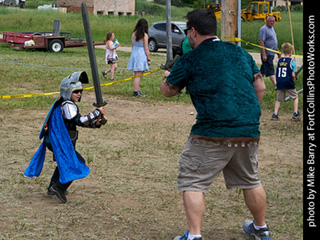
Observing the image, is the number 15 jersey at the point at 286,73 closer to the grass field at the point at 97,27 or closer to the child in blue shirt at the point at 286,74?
the child in blue shirt at the point at 286,74

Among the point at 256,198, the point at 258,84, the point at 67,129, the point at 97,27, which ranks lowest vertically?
the point at 97,27

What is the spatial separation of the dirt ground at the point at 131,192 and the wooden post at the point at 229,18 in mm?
1780

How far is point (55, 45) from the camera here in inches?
1008

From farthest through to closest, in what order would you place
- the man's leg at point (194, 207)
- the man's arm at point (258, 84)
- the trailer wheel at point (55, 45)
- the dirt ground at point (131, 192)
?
the trailer wheel at point (55, 45) → the dirt ground at point (131, 192) → the man's arm at point (258, 84) → the man's leg at point (194, 207)

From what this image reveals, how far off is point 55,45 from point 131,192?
67.1 feet

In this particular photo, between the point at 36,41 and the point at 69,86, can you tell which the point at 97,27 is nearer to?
the point at 36,41

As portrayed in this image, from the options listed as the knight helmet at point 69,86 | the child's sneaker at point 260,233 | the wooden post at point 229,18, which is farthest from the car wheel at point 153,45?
the child's sneaker at point 260,233

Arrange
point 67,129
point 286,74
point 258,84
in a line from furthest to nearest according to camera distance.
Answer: point 286,74 < point 67,129 < point 258,84

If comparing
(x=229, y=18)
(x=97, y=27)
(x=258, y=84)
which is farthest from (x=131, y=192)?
(x=97, y=27)

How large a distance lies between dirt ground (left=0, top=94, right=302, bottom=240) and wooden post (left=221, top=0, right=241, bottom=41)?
5.84ft

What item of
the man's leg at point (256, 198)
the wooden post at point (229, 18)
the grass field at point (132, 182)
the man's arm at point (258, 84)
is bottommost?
the grass field at point (132, 182)

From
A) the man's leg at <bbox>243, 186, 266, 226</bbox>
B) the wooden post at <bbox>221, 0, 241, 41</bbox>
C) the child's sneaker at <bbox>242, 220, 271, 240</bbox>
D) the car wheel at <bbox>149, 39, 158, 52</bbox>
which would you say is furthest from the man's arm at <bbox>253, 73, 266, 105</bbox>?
the car wheel at <bbox>149, 39, 158, 52</bbox>

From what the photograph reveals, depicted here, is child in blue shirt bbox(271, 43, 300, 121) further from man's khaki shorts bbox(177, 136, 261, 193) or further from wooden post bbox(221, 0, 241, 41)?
man's khaki shorts bbox(177, 136, 261, 193)

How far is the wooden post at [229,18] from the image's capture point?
9.03 metres
